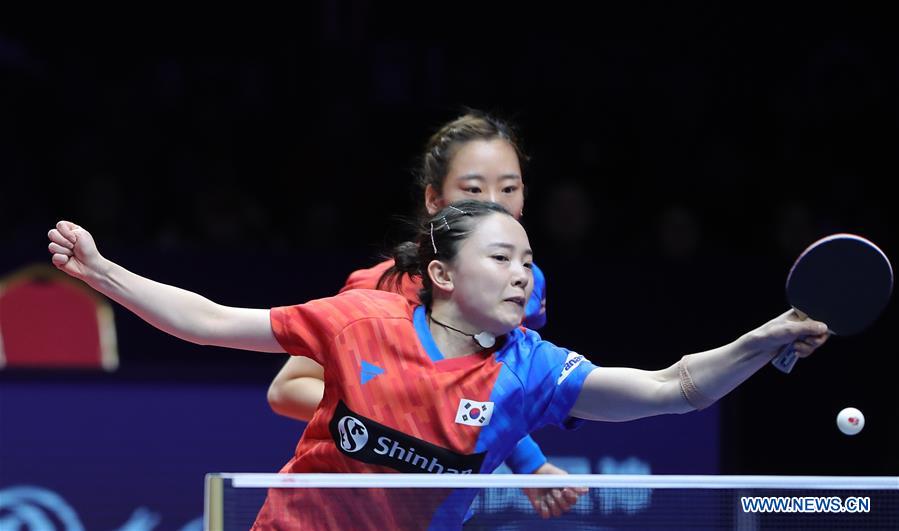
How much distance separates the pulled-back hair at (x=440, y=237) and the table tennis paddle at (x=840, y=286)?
707 millimetres

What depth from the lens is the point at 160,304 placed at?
2.66 m

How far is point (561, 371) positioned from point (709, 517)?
1.87 ft

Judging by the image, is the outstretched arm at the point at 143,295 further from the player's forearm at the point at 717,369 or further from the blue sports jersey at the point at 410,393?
the player's forearm at the point at 717,369

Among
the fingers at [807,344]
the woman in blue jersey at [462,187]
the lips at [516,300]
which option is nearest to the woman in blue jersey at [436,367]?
the lips at [516,300]

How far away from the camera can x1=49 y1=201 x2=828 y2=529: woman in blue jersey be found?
8.70ft

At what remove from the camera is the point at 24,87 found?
7855 mm

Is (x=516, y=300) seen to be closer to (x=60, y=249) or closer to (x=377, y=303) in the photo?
(x=377, y=303)

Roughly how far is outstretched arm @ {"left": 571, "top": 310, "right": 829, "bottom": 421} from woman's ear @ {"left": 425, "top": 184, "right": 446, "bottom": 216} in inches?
41.7

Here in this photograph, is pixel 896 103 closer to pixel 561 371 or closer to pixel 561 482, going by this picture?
pixel 561 371

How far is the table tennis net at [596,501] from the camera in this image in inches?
86.4

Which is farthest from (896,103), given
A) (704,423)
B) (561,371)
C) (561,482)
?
(561,482)

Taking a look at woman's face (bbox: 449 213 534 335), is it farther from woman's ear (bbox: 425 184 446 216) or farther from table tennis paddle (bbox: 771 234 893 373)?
woman's ear (bbox: 425 184 446 216)

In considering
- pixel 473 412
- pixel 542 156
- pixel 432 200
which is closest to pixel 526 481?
pixel 473 412

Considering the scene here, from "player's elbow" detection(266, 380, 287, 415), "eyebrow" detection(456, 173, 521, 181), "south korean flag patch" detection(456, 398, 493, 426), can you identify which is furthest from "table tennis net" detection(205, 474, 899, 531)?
"eyebrow" detection(456, 173, 521, 181)
